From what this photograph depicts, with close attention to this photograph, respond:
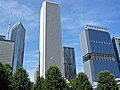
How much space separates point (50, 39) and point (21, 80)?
61.9 meters

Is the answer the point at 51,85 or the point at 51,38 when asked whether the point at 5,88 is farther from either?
the point at 51,38

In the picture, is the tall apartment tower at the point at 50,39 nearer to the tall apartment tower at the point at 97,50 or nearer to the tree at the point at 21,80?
the tree at the point at 21,80

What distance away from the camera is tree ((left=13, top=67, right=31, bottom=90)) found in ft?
109

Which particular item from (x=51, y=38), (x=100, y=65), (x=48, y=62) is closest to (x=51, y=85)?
(x=48, y=62)

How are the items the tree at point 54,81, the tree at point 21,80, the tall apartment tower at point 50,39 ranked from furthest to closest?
the tall apartment tower at point 50,39, the tree at point 21,80, the tree at point 54,81

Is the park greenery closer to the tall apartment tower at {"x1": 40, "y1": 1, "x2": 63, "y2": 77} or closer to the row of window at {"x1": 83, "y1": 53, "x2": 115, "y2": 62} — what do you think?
the tall apartment tower at {"x1": 40, "y1": 1, "x2": 63, "y2": 77}

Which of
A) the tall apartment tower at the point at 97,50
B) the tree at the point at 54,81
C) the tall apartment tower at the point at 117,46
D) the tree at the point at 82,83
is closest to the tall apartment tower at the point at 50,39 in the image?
the tree at the point at 82,83

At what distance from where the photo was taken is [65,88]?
3319cm

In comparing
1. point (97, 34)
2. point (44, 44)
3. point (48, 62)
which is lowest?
point (48, 62)

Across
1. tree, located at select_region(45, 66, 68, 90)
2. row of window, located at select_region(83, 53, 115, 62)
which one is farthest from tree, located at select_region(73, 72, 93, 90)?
row of window, located at select_region(83, 53, 115, 62)

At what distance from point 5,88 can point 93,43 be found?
15070 centimetres

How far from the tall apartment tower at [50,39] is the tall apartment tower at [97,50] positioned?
74533 millimetres

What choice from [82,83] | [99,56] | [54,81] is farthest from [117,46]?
[54,81]

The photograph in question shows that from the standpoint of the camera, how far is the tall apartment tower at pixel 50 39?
297 feet
